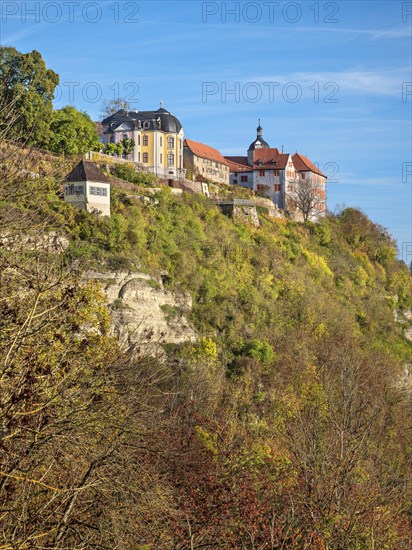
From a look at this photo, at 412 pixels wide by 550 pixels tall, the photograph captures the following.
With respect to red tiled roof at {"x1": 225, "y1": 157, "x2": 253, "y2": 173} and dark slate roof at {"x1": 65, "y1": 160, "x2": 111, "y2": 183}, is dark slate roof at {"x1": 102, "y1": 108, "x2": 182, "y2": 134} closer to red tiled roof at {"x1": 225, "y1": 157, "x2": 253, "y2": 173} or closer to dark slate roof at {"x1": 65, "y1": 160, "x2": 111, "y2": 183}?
red tiled roof at {"x1": 225, "y1": 157, "x2": 253, "y2": 173}

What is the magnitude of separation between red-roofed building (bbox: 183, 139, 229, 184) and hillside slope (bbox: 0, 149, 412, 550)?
1346 centimetres

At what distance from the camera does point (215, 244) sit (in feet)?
190

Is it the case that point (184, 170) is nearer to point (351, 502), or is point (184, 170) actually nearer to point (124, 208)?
point (124, 208)

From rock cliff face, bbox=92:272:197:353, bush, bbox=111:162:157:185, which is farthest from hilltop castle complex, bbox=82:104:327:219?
rock cliff face, bbox=92:272:197:353

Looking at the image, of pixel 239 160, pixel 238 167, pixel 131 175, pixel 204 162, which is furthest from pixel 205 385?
pixel 239 160

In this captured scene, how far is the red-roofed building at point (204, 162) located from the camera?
84606 millimetres

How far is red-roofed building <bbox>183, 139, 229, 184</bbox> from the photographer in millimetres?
84606

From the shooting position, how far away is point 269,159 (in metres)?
89.2

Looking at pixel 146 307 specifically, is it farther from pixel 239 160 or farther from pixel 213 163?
pixel 239 160

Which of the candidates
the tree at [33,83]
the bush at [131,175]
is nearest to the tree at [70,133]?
the tree at [33,83]

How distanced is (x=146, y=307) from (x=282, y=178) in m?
42.8

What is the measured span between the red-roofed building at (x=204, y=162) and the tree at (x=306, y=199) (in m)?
7.97

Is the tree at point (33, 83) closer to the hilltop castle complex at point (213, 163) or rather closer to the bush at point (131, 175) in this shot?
the bush at point (131, 175)

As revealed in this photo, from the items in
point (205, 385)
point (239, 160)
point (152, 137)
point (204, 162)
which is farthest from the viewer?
point (239, 160)
